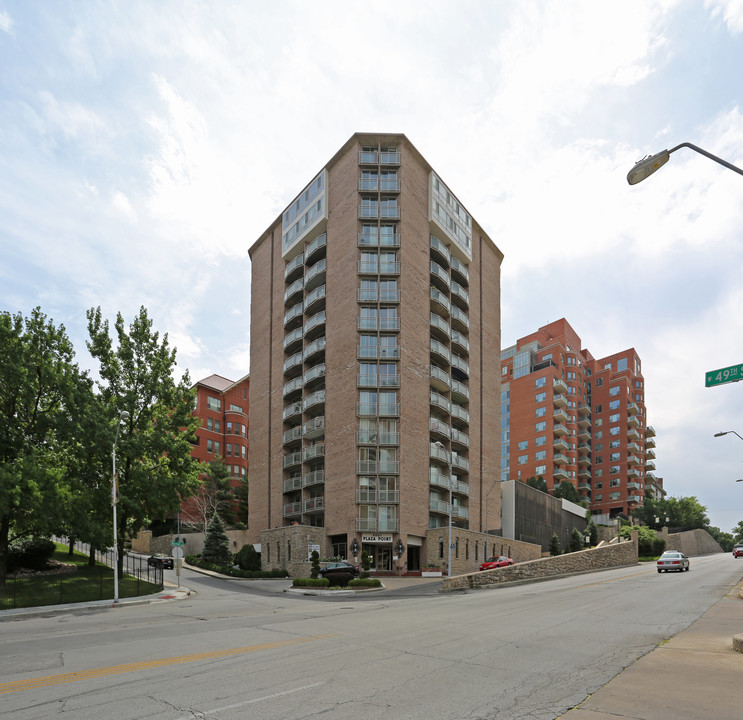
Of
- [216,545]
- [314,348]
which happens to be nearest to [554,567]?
[314,348]

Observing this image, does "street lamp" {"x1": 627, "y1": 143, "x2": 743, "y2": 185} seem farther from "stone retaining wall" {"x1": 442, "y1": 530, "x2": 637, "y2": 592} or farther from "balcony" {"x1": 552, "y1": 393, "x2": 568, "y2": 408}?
"balcony" {"x1": 552, "y1": 393, "x2": 568, "y2": 408}

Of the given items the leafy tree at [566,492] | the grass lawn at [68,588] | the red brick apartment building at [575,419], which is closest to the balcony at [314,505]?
the grass lawn at [68,588]

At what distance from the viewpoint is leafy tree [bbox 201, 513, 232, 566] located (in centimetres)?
6309

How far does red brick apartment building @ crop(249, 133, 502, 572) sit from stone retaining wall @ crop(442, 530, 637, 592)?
1186 centimetres

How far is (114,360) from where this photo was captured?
137 feet

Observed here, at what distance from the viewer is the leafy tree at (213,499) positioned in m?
85.3

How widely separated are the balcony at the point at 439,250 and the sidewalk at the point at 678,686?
54.6 m

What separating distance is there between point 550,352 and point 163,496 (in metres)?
98.4

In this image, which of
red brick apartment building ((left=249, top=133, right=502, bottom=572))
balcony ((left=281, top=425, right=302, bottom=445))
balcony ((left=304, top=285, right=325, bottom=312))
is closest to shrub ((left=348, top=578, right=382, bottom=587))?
red brick apartment building ((left=249, top=133, right=502, bottom=572))

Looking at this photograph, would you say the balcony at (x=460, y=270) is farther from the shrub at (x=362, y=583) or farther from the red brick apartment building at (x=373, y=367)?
the shrub at (x=362, y=583)

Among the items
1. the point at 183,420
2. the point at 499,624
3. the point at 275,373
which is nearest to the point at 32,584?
the point at 183,420

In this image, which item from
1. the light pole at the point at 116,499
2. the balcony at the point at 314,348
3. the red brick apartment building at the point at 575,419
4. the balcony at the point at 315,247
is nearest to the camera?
the light pole at the point at 116,499

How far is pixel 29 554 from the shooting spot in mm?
40375

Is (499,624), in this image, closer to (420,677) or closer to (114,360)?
(420,677)
